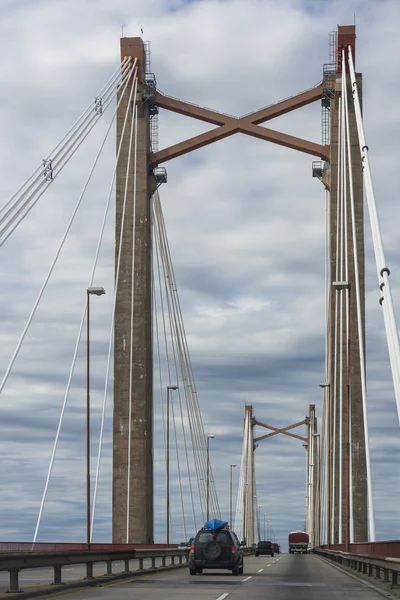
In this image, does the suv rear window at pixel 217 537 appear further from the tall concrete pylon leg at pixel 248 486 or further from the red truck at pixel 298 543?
the tall concrete pylon leg at pixel 248 486

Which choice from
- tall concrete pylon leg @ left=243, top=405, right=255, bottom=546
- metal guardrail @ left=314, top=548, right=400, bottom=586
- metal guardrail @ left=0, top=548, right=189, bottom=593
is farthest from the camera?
tall concrete pylon leg @ left=243, top=405, right=255, bottom=546

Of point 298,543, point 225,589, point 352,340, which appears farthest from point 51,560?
point 298,543

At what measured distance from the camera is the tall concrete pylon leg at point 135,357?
50125 mm

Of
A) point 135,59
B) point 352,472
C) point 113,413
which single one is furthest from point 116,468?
point 135,59

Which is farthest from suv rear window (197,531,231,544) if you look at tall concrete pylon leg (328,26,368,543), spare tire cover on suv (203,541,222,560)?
tall concrete pylon leg (328,26,368,543)

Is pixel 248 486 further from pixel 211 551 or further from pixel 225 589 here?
pixel 225 589

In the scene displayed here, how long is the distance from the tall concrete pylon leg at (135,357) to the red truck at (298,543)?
55.0 meters

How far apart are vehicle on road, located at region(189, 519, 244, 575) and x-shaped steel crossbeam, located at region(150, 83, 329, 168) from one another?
84.4 feet

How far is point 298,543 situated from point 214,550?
75559 millimetres

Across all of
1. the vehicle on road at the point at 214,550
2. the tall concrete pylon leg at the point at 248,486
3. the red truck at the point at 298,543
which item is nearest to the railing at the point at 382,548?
the vehicle on road at the point at 214,550

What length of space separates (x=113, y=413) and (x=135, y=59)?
55.1 feet

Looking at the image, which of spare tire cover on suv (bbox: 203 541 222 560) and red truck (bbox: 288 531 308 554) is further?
red truck (bbox: 288 531 308 554)

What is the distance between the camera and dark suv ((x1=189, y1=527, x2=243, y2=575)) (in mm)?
31047

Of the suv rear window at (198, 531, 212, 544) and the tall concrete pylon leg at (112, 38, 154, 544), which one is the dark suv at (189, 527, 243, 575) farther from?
the tall concrete pylon leg at (112, 38, 154, 544)
